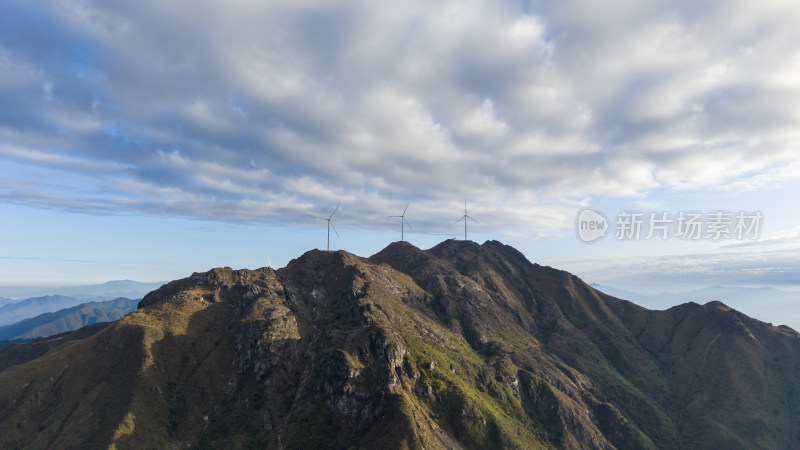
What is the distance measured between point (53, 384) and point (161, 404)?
61.1 meters

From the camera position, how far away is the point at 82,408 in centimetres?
18138

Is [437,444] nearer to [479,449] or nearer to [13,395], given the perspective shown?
[479,449]

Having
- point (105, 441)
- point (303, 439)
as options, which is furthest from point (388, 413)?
point (105, 441)

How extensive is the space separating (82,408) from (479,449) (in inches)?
7860

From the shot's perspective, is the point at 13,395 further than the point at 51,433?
Yes

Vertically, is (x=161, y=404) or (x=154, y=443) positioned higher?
(x=161, y=404)

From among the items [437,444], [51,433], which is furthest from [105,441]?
[437,444]

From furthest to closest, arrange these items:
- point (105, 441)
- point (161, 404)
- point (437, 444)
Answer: point (161, 404) < point (437, 444) < point (105, 441)

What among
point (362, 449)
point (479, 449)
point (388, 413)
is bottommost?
point (479, 449)

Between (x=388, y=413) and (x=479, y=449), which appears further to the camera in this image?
(x=479, y=449)

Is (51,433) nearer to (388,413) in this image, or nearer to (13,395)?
(13,395)

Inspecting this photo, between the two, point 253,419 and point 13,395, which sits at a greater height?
point 13,395

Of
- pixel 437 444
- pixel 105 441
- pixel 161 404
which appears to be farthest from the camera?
pixel 161 404

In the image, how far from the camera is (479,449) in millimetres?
197125
